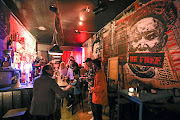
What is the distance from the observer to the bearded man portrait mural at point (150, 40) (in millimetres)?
2225

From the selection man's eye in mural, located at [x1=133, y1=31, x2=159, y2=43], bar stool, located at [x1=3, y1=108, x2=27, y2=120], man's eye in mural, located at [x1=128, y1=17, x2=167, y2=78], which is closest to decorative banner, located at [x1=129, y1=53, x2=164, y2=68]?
man's eye in mural, located at [x1=128, y1=17, x2=167, y2=78]

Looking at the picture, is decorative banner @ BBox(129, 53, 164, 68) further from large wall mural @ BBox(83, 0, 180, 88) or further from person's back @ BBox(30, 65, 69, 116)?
person's back @ BBox(30, 65, 69, 116)

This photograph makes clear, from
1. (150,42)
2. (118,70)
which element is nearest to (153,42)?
(150,42)

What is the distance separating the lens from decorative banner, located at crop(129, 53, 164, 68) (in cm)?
238

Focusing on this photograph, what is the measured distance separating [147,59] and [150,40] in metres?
0.55

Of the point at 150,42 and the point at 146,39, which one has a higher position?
the point at 146,39

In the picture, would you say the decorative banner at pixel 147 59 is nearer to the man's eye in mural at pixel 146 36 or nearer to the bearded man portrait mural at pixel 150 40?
the bearded man portrait mural at pixel 150 40

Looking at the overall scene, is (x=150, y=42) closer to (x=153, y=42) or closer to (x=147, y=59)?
(x=153, y=42)

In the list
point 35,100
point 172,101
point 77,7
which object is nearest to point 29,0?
point 77,7

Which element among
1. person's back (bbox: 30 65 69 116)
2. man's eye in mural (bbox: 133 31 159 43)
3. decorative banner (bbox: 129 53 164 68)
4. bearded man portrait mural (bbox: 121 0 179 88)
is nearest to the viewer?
person's back (bbox: 30 65 69 116)

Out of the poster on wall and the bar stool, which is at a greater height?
the poster on wall

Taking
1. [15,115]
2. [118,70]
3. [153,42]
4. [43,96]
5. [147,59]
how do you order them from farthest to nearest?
1. [118,70]
2. [147,59]
3. [153,42]
4. [15,115]
5. [43,96]

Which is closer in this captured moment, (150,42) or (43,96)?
(43,96)

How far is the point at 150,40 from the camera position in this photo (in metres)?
2.64
